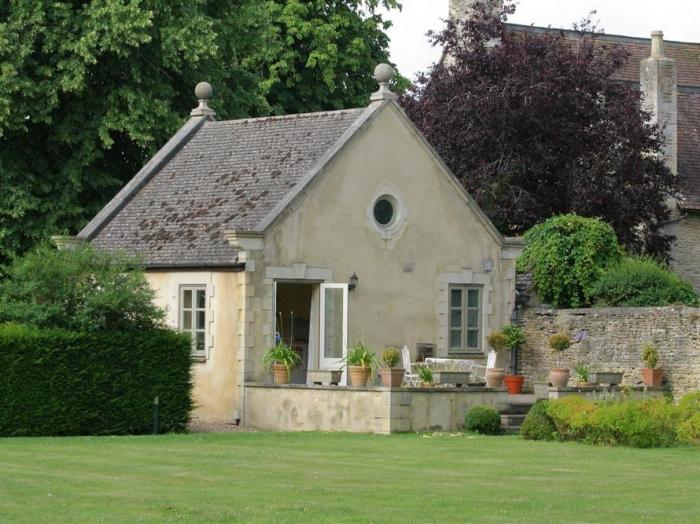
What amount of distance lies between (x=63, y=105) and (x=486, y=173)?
1112 cm

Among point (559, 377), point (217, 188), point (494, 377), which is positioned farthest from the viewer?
point (217, 188)

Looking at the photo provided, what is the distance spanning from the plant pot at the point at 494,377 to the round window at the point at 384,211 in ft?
11.7

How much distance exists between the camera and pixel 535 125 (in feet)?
143

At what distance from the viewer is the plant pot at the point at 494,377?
105ft

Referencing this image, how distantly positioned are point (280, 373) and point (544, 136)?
1542cm

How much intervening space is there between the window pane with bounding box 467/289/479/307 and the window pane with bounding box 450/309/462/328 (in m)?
0.33

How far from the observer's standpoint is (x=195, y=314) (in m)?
32.3

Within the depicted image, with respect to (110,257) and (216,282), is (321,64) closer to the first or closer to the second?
(216,282)

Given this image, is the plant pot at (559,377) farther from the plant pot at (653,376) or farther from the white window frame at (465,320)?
the white window frame at (465,320)

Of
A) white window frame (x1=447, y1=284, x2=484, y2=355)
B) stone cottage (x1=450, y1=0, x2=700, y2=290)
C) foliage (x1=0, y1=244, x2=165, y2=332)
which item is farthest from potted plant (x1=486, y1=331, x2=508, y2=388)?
stone cottage (x1=450, y1=0, x2=700, y2=290)

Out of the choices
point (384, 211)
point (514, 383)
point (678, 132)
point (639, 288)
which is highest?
point (678, 132)

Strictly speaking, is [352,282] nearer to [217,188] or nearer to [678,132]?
[217,188]

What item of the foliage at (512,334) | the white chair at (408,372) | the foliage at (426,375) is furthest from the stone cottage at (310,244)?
the foliage at (426,375)

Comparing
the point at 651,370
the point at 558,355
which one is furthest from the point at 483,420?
the point at 558,355
